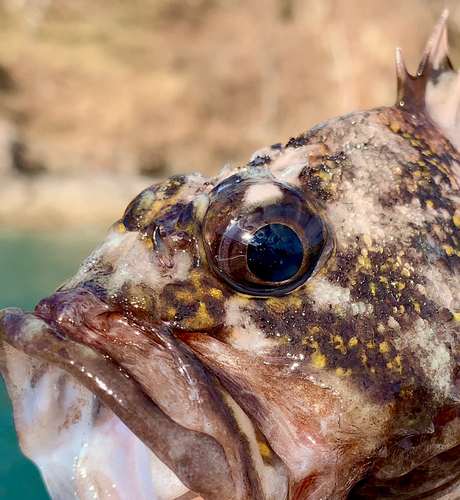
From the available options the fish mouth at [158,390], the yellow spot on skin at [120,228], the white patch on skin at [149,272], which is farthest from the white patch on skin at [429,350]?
the yellow spot on skin at [120,228]

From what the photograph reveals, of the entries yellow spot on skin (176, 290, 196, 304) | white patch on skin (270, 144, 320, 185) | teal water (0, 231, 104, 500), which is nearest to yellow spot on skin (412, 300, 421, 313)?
white patch on skin (270, 144, 320, 185)

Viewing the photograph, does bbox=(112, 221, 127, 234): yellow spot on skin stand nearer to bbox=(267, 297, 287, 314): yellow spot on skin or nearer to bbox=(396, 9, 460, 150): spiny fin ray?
bbox=(267, 297, 287, 314): yellow spot on skin

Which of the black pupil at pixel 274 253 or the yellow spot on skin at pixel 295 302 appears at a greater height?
the black pupil at pixel 274 253

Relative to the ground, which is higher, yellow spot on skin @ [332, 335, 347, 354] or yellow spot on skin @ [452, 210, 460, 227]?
yellow spot on skin @ [452, 210, 460, 227]

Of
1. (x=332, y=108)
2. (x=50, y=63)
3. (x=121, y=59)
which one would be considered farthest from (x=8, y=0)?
(x=332, y=108)

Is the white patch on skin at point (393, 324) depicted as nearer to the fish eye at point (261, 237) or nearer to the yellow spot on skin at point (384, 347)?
the yellow spot on skin at point (384, 347)

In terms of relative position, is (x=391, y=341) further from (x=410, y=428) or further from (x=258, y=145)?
(x=258, y=145)
